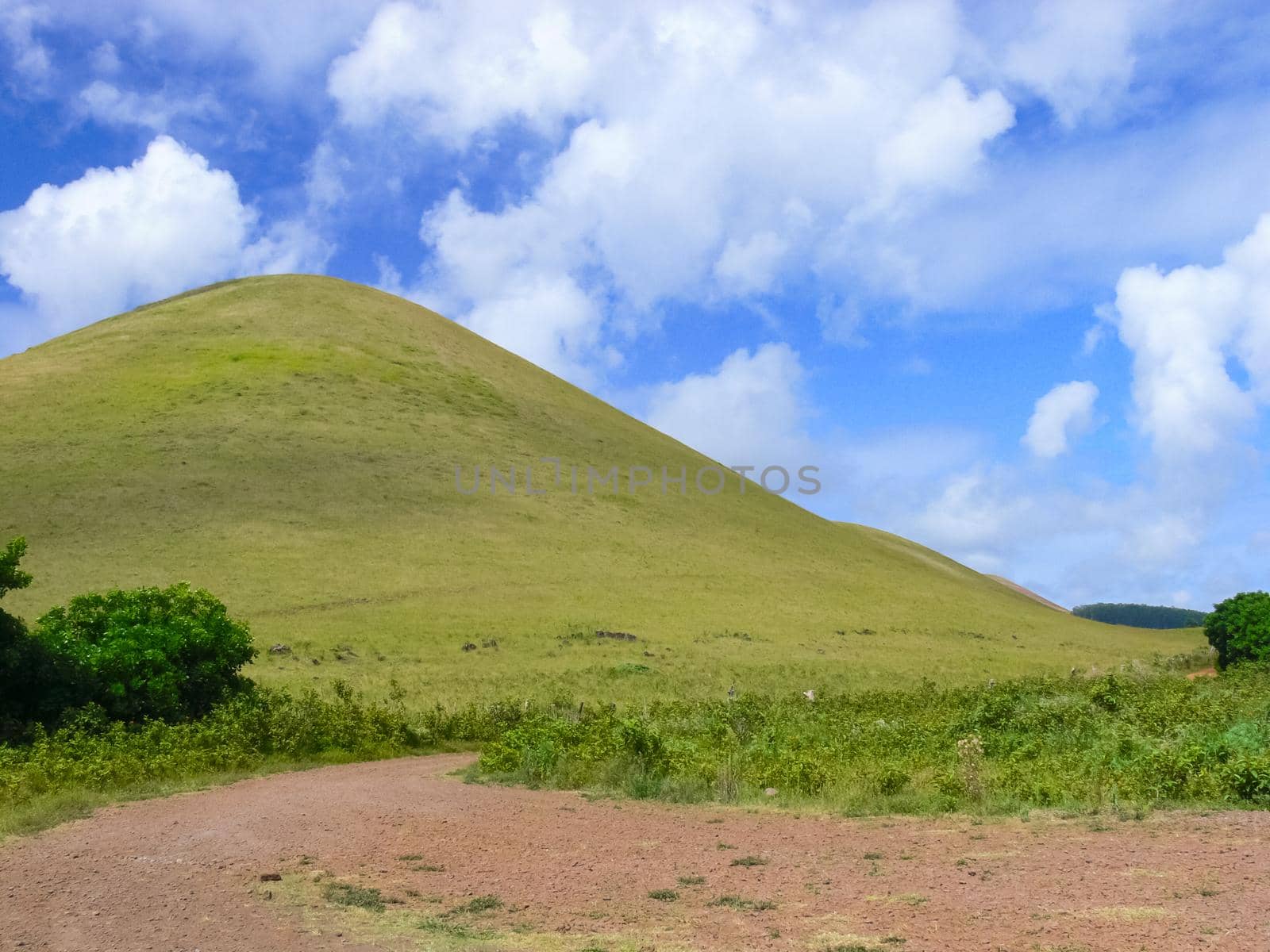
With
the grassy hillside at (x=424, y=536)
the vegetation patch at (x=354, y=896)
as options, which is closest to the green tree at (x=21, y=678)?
→ the vegetation patch at (x=354, y=896)

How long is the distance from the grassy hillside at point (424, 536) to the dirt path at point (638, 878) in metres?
17.0

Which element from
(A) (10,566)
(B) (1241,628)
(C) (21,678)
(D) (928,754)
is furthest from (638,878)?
(B) (1241,628)

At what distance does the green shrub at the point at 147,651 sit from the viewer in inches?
677

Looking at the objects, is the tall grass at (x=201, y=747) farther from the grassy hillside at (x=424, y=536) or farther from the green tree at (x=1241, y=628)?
the green tree at (x=1241, y=628)

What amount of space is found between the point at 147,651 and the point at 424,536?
35.7 m

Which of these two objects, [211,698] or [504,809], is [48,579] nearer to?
[211,698]

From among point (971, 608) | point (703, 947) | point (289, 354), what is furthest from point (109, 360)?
point (703, 947)

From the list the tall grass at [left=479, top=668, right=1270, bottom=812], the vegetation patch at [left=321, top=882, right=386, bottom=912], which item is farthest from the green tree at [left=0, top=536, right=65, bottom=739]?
the vegetation patch at [left=321, top=882, right=386, bottom=912]

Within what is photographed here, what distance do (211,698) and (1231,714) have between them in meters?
16.6

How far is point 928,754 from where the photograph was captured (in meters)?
13.6

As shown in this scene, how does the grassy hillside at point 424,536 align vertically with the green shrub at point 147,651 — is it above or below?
above

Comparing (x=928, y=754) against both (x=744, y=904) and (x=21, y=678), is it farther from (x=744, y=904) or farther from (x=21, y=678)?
(x=21, y=678)

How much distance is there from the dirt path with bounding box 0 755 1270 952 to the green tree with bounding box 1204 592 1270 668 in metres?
28.5

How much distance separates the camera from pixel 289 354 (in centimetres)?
7862
